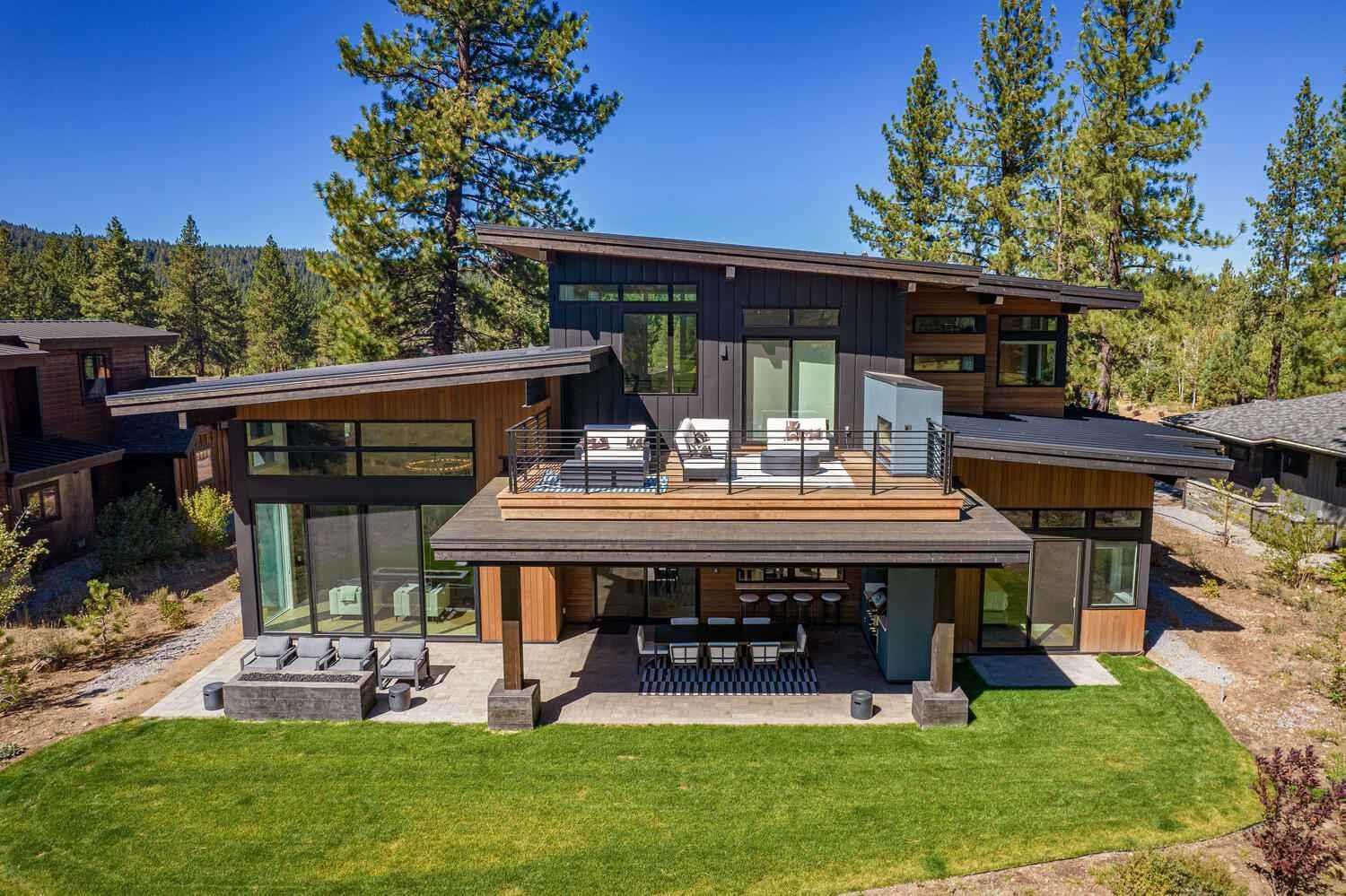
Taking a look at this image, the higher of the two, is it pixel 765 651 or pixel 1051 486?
Answer: pixel 1051 486

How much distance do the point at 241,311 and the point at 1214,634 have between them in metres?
62.5

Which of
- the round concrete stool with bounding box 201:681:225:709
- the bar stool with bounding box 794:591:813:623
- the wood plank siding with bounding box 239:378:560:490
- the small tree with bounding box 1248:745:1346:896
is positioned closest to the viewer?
the small tree with bounding box 1248:745:1346:896

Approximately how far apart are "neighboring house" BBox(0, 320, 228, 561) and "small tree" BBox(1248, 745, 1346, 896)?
74.8 ft

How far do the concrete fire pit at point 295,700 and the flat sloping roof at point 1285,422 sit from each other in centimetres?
2402

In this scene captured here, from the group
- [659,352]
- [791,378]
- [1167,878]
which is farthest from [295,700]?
[1167,878]

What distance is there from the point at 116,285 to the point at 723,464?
49.8m

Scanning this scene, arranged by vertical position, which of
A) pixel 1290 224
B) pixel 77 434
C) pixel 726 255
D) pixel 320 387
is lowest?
pixel 77 434

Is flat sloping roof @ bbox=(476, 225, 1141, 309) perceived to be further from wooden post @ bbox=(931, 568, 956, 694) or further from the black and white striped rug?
the black and white striped rug

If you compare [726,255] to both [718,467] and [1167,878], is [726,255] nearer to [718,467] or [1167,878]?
[718,467]

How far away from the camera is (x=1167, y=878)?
24.1ft

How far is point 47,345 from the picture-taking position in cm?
2044

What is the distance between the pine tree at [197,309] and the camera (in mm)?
53844

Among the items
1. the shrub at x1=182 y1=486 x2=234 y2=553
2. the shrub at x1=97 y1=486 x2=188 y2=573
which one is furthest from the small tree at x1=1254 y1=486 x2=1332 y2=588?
the shrub at x1=97 y1=486 x2=188 y2=573

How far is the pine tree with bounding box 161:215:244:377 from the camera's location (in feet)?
177
